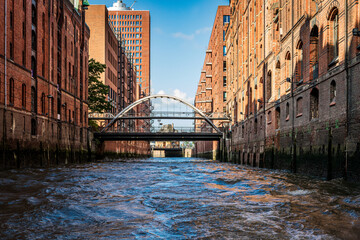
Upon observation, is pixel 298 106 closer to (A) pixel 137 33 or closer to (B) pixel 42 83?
(B) pixel 42 83

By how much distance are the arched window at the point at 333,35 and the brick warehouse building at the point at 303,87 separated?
0.04m

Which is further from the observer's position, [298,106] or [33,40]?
[33,40]

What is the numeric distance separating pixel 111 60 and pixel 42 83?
34.1m

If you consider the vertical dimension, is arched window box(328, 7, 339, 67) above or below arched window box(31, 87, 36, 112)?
above

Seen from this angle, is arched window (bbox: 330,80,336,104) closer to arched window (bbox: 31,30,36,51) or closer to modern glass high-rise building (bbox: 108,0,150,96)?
arched window (bbox: 31,30,36,51)

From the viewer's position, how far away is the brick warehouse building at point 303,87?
558 inches

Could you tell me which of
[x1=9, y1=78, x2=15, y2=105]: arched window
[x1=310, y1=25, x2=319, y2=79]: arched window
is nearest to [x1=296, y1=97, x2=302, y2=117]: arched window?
[x1=310, y1=25, x2=319, y2=79]: arched window

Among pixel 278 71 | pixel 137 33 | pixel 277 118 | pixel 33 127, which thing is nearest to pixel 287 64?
pixel 278 71

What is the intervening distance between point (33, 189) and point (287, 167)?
1429cm

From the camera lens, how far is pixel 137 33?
456 ft

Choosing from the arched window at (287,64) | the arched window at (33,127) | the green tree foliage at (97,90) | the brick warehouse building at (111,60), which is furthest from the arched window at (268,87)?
the green tree foliage at (97,90)

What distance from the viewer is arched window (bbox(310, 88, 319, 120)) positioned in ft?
60.7

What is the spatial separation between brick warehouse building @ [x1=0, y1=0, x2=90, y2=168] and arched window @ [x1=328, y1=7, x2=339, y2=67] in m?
17.1

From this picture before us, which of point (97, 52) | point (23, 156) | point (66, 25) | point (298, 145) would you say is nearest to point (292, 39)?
point (298, 145)
